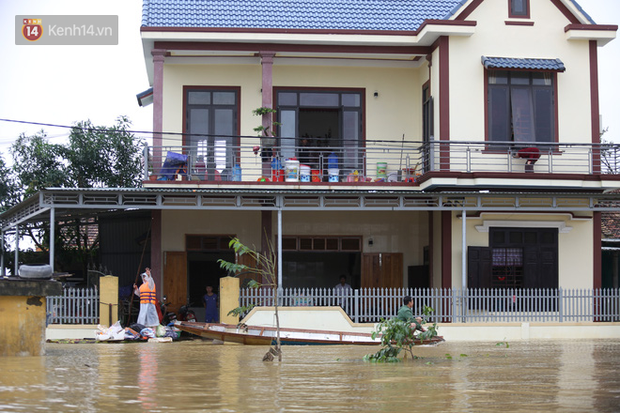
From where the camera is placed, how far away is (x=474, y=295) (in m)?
21.5

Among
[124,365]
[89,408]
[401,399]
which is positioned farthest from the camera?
[124,365]

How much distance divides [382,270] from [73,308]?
29.4 feet

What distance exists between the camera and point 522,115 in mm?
22766

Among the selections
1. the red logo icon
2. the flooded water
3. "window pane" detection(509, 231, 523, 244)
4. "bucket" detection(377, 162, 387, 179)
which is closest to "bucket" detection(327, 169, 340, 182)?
"bucket" detection(377, 162, 387, 179)

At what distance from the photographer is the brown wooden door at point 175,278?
23.8 m

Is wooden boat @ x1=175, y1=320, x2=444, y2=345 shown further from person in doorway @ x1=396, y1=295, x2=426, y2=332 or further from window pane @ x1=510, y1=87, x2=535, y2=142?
window pane @ x1=510, y1=87, x2=535, y2=142

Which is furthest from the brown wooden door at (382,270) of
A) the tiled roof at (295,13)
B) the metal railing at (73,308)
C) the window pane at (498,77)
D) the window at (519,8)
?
the metal railing at (73,308)

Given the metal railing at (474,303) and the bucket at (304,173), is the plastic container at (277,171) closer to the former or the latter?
the bucket at (304,173)

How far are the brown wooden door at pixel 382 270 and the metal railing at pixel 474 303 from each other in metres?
2.53

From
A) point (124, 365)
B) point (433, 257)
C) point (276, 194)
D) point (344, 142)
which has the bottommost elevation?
point (124, 365)

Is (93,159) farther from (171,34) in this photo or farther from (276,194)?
(276,194)

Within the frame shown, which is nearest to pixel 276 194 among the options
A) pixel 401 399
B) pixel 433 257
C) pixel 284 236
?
pixel 284 236

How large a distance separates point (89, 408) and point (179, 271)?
14.0 m

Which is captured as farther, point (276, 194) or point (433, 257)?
point (433, 257)
